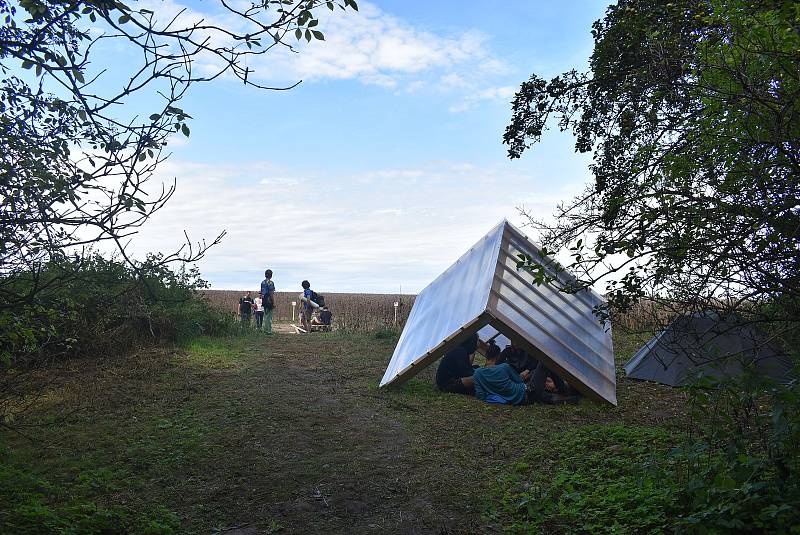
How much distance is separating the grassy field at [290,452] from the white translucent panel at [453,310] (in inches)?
20.8

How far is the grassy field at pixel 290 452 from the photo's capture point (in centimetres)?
469

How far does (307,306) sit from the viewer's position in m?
21.0

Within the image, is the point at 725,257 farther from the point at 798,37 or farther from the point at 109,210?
the point at 109,210

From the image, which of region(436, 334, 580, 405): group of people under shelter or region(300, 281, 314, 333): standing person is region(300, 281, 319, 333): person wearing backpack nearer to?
region(300, 281, 314, 333): standing person

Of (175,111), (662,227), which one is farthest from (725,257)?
(175,111)

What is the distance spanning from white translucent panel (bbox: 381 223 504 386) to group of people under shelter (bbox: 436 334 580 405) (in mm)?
560

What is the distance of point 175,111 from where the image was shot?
3.90 m

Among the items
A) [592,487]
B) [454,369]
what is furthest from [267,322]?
[592,487]

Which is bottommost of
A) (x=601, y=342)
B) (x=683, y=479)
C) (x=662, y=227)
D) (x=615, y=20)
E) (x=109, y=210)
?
(x=683, y=479)

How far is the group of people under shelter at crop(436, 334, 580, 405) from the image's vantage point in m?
8.66

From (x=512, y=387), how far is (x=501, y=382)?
17 cm

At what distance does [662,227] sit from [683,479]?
2087 mm

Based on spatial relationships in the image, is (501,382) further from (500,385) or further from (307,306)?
(307,306)

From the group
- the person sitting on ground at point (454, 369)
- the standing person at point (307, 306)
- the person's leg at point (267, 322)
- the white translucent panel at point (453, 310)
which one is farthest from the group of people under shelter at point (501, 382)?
the standing person at point (307, 306)
